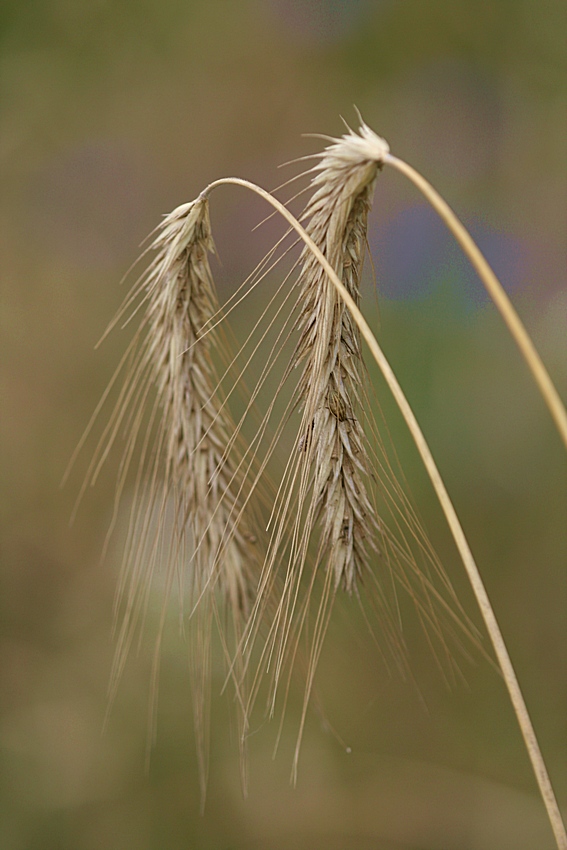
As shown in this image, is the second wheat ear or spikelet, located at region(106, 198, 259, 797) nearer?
the second wheat ear

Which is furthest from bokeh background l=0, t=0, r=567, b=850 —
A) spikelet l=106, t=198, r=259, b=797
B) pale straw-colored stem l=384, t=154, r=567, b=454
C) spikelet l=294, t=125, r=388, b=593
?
pale straw-colored stem l=384, t=154, r=567, b=454

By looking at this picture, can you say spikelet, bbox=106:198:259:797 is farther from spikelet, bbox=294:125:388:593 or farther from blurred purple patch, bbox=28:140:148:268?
blurred purple patch, bbox=28:140:148:268

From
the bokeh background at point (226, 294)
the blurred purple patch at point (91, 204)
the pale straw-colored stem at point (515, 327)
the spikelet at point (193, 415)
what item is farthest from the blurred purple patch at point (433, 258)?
the pale straw-colored stem at point (515, 327)

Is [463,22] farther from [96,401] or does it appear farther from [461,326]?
[96,401]

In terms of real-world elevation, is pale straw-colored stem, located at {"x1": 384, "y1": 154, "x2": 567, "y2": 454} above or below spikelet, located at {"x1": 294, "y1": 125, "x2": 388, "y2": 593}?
below

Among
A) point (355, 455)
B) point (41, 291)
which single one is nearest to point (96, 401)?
point (41, 291)

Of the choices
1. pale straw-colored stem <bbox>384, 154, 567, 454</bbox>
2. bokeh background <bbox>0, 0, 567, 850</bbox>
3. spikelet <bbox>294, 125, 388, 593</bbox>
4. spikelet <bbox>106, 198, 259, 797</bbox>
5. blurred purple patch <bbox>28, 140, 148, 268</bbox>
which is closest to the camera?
pale straw-colored stem <bbox>384, 154, 567, 454</bbox>

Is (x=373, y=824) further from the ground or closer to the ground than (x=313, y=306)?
closer to the ground

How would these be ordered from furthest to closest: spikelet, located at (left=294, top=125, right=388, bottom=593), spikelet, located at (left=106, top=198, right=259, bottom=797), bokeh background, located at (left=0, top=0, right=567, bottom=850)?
bokeh background, located at (left=0, top=0, right=567, bottom=850)
spikelet, located at (left=106, top=198, right=259, bottom=797)
spikelet, located at (left=294, top=125, right=388, bottom=593)

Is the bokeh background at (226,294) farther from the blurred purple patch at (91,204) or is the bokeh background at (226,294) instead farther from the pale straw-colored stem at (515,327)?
the pale straw-colored stem at (515,327)
